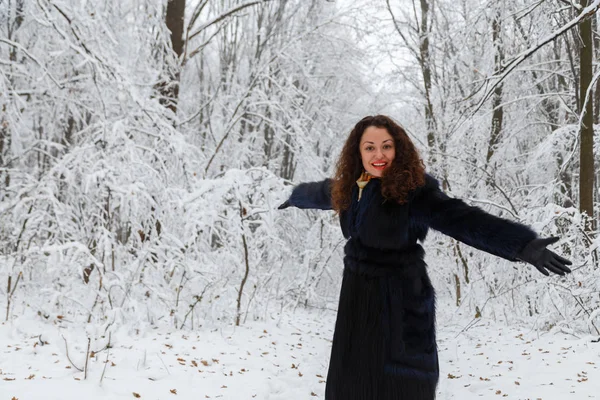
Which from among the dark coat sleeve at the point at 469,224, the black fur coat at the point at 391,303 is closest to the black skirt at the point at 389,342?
the black fur coat at the point at 391,303

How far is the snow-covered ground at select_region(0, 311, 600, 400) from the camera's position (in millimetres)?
3291

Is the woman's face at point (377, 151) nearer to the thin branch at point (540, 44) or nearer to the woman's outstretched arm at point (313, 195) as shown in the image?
the woman's outstretched arm at point (313, 195)

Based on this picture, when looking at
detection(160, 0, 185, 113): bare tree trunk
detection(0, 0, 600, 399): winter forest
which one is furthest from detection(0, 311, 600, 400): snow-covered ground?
detection(160, 0, 185, 113): bare tree trunk

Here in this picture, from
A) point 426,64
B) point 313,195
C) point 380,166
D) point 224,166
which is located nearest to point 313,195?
point 313,195

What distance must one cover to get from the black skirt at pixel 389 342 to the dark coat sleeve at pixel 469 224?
0.25m

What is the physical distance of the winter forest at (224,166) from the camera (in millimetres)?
4918

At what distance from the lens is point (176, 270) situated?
219 inches

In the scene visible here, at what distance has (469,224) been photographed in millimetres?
1885

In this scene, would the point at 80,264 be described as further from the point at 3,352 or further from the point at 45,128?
A: the point at 45,128

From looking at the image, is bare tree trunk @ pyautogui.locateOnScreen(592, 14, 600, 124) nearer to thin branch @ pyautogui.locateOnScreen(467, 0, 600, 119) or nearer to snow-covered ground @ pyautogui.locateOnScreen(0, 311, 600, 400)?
thin branch @ pyautogui.locateOnScreen(467, 0, 600, 119)

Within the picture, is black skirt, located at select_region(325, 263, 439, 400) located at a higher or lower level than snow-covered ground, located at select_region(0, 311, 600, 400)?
higher

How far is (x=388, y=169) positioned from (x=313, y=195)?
2.26 ft

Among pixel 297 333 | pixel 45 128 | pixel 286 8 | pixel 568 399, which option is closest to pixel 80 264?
pixel 297 333

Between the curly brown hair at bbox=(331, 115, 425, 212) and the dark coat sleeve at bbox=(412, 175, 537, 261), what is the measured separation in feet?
0.24
